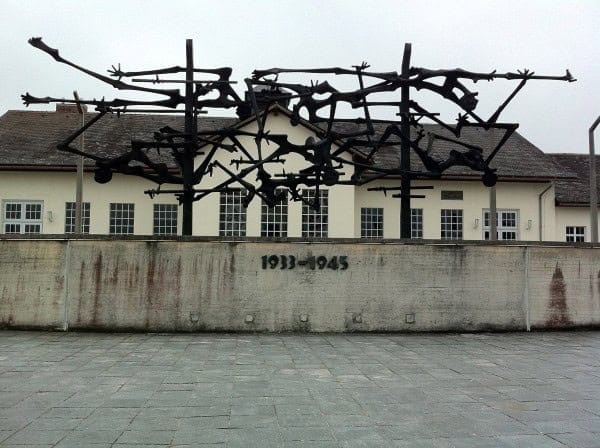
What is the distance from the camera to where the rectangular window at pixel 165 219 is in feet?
78.1

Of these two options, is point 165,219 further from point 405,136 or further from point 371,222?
point 405,136

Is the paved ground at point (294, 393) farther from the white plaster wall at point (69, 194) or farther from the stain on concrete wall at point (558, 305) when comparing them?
the white plaster wall at point (69, 194)

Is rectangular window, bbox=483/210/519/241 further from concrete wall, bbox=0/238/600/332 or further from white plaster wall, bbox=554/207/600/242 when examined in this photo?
concrete wall, bbox=0/238/600/332

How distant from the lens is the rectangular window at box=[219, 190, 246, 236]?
2256 centimetres

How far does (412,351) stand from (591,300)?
18.5 ft

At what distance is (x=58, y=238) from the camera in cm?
1155

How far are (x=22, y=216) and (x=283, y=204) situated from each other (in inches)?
476

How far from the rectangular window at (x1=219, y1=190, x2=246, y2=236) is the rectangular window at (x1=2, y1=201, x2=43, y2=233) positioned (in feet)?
27.9

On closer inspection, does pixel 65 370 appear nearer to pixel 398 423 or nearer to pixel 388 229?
pixel 398 423

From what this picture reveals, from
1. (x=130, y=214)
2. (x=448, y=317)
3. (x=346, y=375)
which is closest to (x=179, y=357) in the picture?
(x=346, y=375)

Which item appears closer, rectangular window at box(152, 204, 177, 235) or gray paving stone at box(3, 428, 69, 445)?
gray paving stone at box(3, 428, 69, 445)

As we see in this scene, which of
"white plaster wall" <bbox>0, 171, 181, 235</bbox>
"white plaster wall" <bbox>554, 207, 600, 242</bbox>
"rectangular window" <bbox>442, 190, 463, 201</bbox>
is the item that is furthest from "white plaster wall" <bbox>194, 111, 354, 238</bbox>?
"white plaster wall" <bbox>554, 207, 600, 242</bbox>

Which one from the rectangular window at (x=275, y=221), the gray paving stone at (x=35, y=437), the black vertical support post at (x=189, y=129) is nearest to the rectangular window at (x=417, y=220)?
the rectangular window at (x=275, y=221)

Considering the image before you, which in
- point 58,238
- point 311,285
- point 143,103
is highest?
point 143,103
